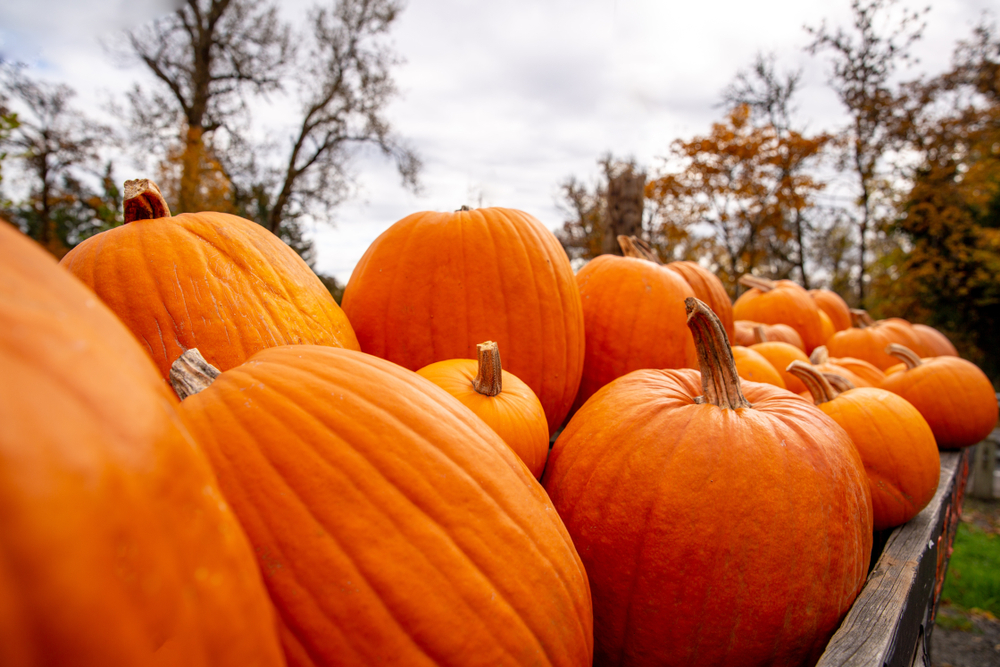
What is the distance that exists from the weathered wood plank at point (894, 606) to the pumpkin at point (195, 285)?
1192 mm

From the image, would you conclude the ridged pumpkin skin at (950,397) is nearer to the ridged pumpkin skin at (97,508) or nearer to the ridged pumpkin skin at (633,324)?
the ridged pumpkin skin at (633,324)

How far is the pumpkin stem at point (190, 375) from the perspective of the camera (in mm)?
714

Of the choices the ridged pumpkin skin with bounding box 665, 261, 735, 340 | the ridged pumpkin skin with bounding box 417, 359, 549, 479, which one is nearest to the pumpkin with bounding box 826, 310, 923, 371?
the ridged pumpkin skin with bounding box 665, 261, 735, 340

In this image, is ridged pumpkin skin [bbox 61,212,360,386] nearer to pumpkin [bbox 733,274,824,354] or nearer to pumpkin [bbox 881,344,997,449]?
pumpkin [bbox 881,344,997,449]

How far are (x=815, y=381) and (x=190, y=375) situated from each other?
1.89 m

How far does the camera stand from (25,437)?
292mm

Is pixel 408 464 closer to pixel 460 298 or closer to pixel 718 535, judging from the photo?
pixel 718 535

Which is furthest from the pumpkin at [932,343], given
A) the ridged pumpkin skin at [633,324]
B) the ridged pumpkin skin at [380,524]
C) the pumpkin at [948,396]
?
the ridged pumpkin skin at [380,524]

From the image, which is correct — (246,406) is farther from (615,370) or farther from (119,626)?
(615,370)

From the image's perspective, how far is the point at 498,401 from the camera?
1.10 meters

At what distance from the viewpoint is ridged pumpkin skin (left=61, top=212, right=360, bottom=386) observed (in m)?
0.93

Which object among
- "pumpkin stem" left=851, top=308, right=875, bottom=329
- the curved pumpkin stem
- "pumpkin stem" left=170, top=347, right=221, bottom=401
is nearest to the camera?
"pumpkin stem" left=170, top=347, right=221, bottom=401

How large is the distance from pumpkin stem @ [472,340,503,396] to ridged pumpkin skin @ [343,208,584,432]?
1.06ft

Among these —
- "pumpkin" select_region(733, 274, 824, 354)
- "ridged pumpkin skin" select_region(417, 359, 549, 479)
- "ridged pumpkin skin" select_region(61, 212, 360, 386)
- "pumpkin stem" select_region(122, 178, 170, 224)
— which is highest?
"pumpkin stem" select_region(122, 178, 170, 224)
